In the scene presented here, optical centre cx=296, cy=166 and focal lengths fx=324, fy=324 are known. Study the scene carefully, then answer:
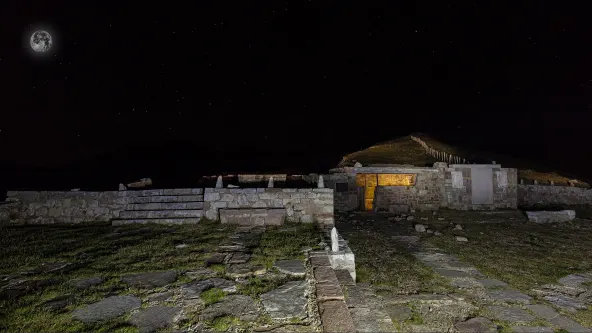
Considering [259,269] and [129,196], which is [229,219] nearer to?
[129,196]

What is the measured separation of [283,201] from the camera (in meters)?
9.74

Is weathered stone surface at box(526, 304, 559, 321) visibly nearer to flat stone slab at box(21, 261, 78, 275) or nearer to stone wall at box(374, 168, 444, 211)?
flat stone slab at box(21, 261, 78, 275)

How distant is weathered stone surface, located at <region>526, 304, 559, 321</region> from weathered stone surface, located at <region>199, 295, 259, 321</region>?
15.5ft

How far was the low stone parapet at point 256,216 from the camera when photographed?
30.5 feet

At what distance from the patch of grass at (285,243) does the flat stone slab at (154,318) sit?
6.25ft

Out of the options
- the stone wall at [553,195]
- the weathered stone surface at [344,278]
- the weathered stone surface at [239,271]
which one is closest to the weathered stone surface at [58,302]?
the weathered stone surface at [239,271]

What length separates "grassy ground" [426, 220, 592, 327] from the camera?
7180 millimetres

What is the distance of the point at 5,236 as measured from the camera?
8109 millimetres

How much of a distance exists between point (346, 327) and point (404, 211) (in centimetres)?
1692

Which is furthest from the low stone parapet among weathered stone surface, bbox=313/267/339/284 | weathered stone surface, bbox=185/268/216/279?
weathered stone surface, bbox=313/267/339/284

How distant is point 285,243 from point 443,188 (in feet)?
52.6

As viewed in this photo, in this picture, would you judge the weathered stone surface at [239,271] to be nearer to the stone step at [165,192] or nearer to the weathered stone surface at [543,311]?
the weathered stone surface at [543,311]

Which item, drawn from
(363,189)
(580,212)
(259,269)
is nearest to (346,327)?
(259,269)

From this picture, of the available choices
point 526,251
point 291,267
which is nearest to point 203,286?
point 291,267
